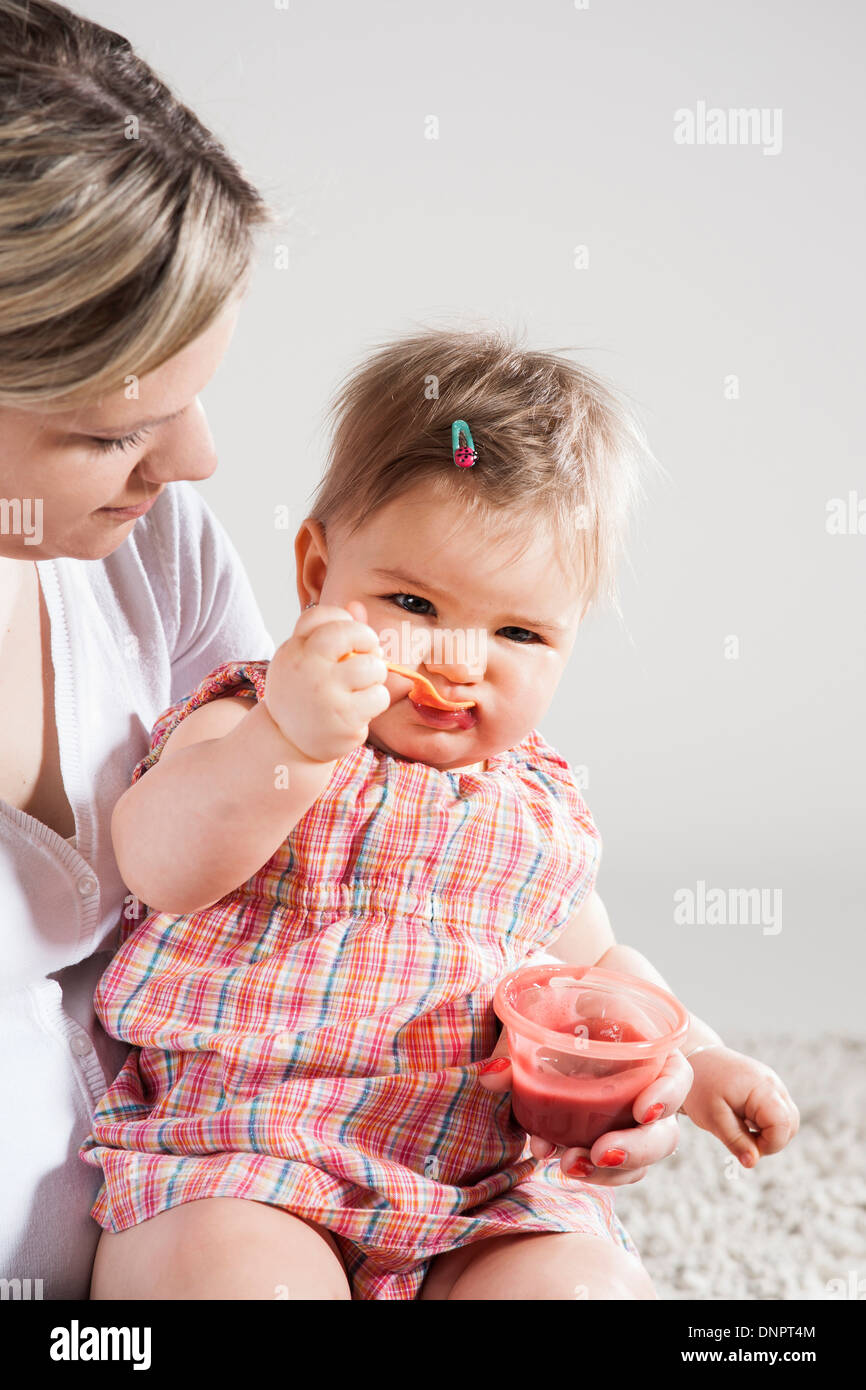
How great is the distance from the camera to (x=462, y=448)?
134cm

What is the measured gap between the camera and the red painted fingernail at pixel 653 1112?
1.17 m

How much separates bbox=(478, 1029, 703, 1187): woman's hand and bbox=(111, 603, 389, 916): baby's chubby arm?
0.31 meters

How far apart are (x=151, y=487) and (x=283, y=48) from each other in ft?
6.11

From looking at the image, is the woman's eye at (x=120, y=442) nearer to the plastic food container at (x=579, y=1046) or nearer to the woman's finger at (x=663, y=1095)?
the plastic food container at (x=579, y=1046)

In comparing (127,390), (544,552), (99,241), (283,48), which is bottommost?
(544,552)

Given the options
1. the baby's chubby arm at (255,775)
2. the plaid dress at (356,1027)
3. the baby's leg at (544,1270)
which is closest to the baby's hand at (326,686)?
the baby's chubby arm at (255,775)

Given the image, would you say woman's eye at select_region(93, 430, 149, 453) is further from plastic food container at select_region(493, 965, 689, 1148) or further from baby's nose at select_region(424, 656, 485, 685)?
plastic food container at select_region(493, 965, 689, 1148)

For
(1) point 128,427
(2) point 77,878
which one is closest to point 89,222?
(1) point 128,427

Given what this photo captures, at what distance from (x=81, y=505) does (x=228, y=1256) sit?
62cm

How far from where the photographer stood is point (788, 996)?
2.79 meters

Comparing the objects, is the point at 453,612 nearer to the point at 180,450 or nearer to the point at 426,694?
the point at 426,694

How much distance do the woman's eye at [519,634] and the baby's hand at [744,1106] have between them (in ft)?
1.49
